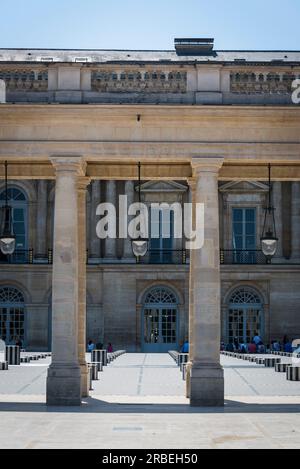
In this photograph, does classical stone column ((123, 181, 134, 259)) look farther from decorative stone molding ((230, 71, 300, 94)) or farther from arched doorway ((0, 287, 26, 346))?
decorative stone molding ((230, 71, 300, 94))

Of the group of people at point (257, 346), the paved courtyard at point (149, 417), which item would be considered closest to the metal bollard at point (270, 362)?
the paved courtyard at point (149, 417)

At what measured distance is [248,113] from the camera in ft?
77.1

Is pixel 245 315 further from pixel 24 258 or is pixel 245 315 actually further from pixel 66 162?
pixel 66 162

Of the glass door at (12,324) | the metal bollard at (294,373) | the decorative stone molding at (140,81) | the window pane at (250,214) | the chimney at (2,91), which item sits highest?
the window pane at (250,214)

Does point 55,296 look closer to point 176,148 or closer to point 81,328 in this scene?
point 81,328

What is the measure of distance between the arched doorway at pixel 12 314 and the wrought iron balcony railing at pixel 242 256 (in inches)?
466

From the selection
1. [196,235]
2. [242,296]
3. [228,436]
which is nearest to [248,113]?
[196,235]

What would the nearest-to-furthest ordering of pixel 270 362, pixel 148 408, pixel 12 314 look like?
1. pixel 148 408
2. pixel 270 362
3. pixel 12 314

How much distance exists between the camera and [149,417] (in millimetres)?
20266

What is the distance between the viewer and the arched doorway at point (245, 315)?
5603 cm

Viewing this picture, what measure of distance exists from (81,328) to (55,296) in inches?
95.7

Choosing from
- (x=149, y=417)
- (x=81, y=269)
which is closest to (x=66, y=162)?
(x=81, y=269)

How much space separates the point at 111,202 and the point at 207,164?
34.1 metres

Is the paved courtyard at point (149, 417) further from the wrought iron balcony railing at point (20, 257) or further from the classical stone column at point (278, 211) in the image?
the classical stone column at point (278, 211)
